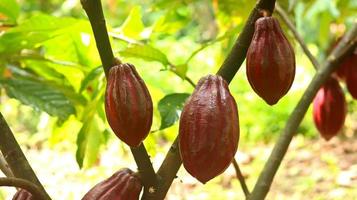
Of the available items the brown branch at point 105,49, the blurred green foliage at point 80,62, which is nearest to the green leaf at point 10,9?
the blurred green foliage at point 80,62

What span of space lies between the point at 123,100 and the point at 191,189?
2871mm

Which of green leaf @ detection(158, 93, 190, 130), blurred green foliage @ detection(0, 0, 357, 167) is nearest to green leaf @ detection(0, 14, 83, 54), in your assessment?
blurred green foliage @ detection(0, 0, 357, 167)

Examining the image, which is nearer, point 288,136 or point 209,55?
point 288,136

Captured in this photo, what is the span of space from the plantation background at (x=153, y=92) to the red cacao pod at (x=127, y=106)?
0.55ft

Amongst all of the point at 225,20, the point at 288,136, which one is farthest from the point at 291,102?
the point at 288,136

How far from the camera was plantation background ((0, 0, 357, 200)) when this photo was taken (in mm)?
944

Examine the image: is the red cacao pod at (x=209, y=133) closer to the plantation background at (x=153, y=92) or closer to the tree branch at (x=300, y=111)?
the plantation background at (x=153, y=92)

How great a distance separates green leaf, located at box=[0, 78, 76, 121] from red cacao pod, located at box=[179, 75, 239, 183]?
46cm

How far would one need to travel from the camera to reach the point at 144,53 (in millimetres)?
897

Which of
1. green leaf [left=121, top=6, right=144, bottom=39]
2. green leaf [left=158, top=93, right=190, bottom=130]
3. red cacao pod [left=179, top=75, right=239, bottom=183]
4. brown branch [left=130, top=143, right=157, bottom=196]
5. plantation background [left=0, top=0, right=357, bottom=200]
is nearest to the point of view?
red cacao pod [left=179, top=75, right=239, bottom=183]

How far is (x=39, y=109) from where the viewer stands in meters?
1.00

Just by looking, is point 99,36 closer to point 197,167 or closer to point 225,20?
point 197,167

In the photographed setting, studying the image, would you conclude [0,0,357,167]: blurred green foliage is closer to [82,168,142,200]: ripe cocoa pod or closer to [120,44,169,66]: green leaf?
[120,44,169,66]: green leaf

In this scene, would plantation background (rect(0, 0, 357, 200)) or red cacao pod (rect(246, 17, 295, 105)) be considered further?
plantation background (rect(0, 0, 357, 200))
